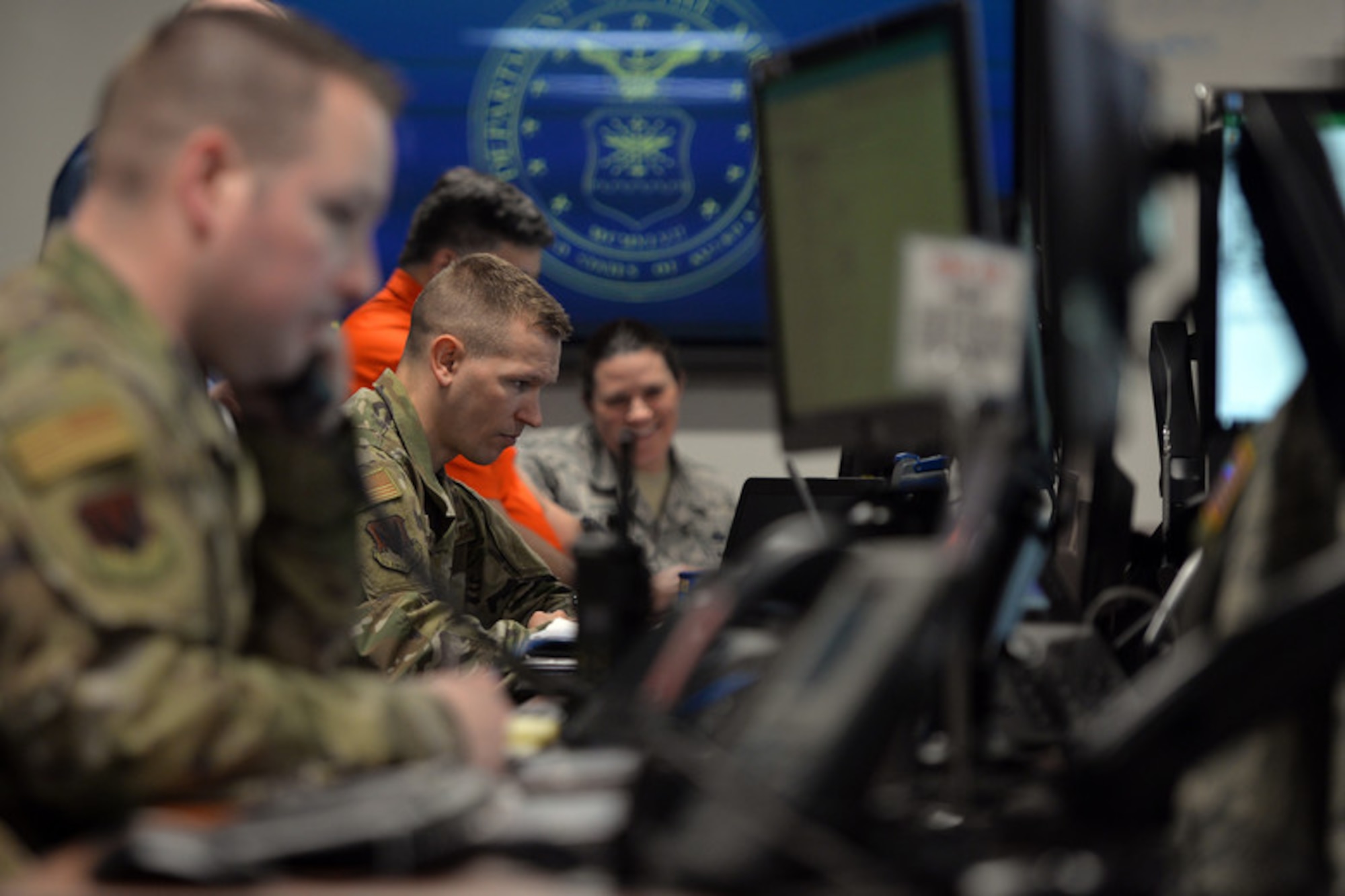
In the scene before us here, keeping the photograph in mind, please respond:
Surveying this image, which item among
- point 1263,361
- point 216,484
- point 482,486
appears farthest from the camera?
point 482,486

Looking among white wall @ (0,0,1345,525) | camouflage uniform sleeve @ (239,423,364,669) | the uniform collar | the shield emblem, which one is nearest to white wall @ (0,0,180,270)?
white wall @ (0,0,1345,525)

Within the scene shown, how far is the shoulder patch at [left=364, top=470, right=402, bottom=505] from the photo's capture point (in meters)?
1.98

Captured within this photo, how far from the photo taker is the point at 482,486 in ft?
9.46

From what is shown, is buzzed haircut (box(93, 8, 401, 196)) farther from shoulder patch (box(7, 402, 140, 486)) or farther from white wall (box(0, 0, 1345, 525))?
white wall (box(0, 0, 1345, 525))

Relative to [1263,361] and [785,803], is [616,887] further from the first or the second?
[1263,361]

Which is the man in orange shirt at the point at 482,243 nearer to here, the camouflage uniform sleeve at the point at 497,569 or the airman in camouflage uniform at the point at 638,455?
the airman in camouflage uniform at the point at 638,455

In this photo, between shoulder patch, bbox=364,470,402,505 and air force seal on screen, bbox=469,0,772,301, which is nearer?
shoulder patch, bbox=364,470,402,505

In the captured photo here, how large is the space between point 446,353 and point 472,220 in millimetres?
725

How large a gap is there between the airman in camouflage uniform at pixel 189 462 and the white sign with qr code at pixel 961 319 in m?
0.36

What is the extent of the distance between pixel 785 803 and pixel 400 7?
363 cm

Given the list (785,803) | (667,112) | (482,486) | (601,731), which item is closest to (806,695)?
(785,803)

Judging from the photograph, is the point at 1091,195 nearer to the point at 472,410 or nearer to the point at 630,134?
the point at 472,410

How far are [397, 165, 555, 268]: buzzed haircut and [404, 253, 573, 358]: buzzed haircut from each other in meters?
0.61

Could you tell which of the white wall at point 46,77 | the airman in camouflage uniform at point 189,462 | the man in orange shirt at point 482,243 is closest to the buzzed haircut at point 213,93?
the airman in camouflage uniform at point 189,462
